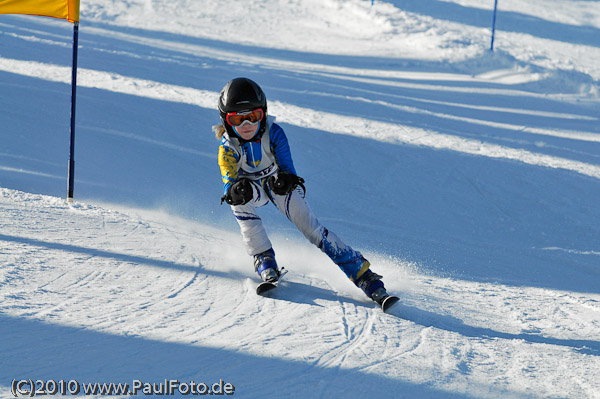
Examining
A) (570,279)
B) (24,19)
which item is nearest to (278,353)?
(570,279)

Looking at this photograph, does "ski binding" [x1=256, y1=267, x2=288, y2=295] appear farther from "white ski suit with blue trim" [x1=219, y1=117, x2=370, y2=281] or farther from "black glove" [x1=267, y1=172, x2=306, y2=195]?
"black glove" [x1=267, y1=172, x2=306, y2=195]

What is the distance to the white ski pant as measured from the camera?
4.17 m

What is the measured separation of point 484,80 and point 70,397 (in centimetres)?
1447

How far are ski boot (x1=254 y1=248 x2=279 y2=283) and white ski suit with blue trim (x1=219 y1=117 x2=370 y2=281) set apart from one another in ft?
0.13

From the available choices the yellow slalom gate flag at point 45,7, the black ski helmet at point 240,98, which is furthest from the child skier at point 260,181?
the yellow slalom gate flag at point 45,7

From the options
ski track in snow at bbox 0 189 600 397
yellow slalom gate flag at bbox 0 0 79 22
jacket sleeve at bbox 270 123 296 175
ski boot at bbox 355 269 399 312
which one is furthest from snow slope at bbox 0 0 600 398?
yellow slalom gate flag at bbox 0 0 79 22

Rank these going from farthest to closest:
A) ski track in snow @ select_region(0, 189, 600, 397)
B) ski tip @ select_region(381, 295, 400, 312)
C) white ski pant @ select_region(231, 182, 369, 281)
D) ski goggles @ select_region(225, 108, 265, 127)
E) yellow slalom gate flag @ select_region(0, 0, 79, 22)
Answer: yellow slalom gate flag @ select_region(0, 0, 79, 22)
white ski pant @ select_region(231, 182, 369, 281)
ski goggles @ select_region(225, 108, 265, 127)
ski tip @ select_region(381, 295, 400, 312)
ski track in snow @ select_region(0, 189, 600, 397)

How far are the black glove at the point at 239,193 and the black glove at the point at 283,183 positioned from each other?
0.48ft

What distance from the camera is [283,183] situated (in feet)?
13.2

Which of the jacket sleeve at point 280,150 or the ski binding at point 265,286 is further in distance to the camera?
the jacket sleeve at point 280,150

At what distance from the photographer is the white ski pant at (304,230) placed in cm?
417

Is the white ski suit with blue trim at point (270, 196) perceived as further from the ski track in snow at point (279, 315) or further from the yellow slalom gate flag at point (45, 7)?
the yellow slalom gate flag at point (45, 7)

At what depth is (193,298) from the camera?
385cm

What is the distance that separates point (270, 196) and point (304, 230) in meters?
0.32
